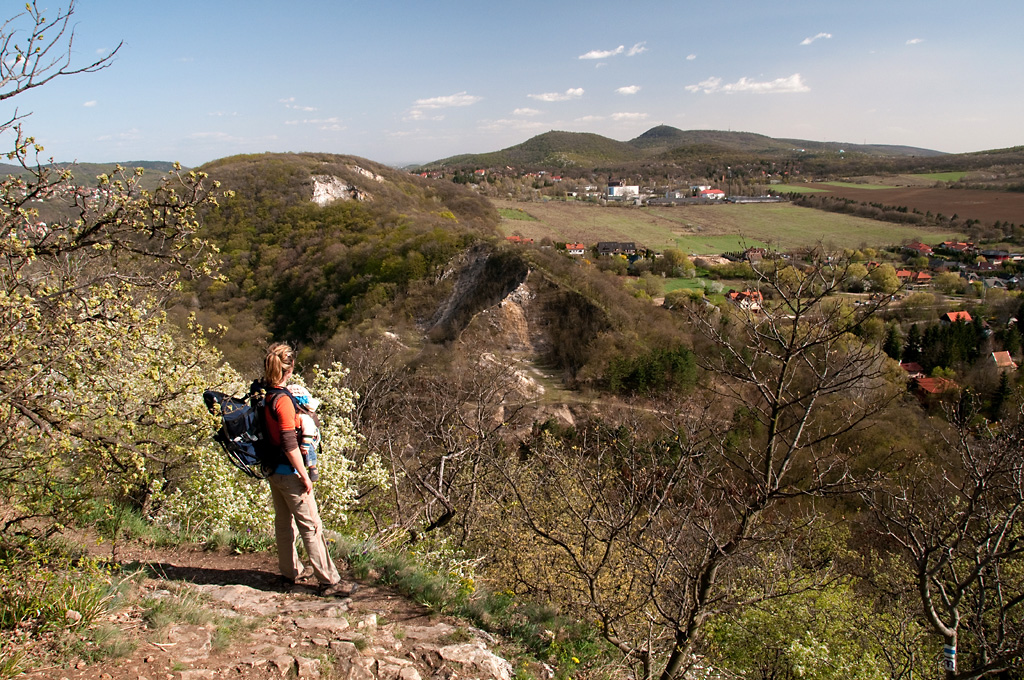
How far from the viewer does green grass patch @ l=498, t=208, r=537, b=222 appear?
94.7m

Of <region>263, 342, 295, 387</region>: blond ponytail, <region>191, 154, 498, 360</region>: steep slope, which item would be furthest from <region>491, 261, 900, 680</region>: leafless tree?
<region>191, 154, 498, 360</region>: steep slope

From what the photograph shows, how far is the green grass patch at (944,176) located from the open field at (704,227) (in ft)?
112

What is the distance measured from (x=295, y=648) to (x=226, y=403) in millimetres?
2000

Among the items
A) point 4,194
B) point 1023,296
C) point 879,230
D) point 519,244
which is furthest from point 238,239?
point 879,230

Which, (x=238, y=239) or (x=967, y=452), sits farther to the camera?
(x=238, y=239)

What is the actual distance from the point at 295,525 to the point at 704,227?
97.1 meters

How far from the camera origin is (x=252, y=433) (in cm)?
441

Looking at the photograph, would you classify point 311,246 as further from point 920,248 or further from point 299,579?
point 920,248

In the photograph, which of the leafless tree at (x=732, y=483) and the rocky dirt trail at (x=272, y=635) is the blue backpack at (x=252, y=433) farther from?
the leafless tree at (x=732, y=483)

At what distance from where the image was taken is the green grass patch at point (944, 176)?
114 meters

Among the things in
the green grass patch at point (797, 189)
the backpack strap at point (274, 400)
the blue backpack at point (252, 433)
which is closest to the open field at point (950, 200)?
the green grass patch at point (797, 189)

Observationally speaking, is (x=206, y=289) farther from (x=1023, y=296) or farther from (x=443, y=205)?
(x=1023, y=296)

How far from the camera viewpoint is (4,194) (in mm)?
4656

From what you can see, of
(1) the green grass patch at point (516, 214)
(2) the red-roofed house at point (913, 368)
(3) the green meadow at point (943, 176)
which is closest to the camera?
(2) the red-roofed house at point (913, 368)
